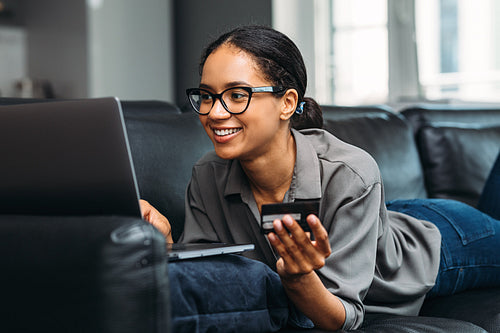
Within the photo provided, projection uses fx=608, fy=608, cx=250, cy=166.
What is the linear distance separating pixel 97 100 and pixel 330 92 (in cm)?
350

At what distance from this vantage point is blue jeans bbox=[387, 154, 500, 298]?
1.50 m

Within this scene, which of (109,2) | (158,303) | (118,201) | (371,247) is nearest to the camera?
(158,303)

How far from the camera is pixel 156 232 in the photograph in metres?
0.78

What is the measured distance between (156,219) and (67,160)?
0.51 metres

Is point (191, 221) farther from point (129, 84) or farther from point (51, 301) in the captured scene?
point (129, 84)

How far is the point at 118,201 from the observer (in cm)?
88

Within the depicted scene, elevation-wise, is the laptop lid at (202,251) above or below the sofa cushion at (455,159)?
below

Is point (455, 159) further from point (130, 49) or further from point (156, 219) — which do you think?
point (130, 49)

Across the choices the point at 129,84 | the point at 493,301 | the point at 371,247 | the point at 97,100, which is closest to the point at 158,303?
the point at 97,100

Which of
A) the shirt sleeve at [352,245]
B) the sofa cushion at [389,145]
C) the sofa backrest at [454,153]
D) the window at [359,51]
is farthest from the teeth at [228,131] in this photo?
the window at [359,51]

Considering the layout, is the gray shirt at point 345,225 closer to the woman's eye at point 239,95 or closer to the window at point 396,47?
the woman's eye at point 239,95

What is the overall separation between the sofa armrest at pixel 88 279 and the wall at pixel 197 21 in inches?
126

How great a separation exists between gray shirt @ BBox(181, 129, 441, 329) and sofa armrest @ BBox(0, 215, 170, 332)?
1.46ft

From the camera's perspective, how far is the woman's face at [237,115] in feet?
3.82
